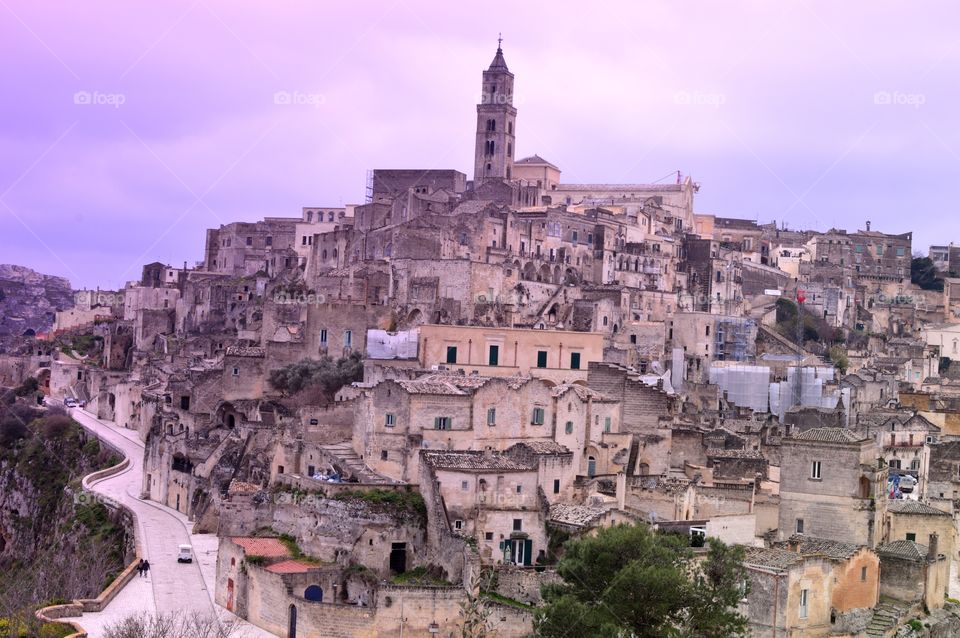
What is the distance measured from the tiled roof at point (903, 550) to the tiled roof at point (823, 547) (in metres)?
0.93

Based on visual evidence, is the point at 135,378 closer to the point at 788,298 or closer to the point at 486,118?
the point at 486,118

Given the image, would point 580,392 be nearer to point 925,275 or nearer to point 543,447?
point 543,447

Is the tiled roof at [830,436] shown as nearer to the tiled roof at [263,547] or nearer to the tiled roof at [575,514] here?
the tiled roof at [575,514]

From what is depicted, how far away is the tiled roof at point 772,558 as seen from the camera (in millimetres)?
32250

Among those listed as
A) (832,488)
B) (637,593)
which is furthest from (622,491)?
(637,593)

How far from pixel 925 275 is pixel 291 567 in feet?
219

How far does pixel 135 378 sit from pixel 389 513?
34.2 meters

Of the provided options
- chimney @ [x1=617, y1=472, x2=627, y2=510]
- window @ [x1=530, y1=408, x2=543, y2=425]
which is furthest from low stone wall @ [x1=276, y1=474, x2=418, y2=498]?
chimney @ [x1=617, y1=472, x2=627, y2=510]

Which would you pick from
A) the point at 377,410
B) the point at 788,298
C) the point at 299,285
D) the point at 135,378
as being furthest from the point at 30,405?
the point at 788,298

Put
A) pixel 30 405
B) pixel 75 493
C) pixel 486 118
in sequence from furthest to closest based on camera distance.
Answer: pixel 486 118 < pixel 30 405 < pixel 75 493

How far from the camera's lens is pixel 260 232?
8350 cm

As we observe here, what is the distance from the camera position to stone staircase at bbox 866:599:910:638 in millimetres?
33531

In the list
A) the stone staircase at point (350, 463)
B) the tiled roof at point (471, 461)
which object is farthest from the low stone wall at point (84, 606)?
the tiled roof at point (471, 461)

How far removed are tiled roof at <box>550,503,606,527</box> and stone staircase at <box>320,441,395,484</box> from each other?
4.93 metres
